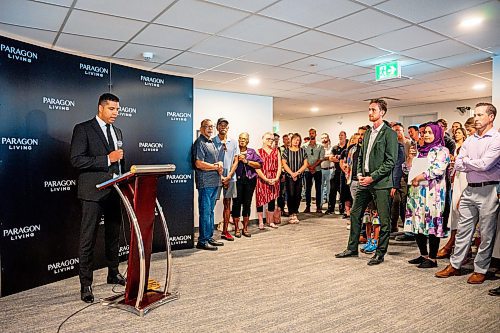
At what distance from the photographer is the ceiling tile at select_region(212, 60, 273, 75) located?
212 inches

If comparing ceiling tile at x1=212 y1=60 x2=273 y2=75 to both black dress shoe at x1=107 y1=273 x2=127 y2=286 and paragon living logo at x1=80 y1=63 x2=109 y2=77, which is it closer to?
paragon living logo at x1=80 y1=63 x2=109 y2=77

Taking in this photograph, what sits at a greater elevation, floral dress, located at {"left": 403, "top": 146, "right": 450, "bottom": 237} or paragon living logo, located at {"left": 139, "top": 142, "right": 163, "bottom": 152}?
paragon living logo, located at {"left": 139, "top": 142, "right": 163, "bottom": 152}

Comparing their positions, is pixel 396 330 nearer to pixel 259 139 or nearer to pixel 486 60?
pixel 486 60

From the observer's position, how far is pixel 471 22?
3734 millimetres

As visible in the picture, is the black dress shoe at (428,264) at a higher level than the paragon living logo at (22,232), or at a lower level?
lower

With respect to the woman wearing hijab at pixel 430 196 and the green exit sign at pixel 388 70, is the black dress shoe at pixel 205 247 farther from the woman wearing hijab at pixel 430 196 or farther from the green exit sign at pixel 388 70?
the green exit sign at pixel 388 70

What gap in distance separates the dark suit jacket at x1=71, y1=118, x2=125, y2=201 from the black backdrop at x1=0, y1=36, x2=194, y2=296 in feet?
2.25

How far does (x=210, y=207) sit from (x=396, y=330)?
2973 mm

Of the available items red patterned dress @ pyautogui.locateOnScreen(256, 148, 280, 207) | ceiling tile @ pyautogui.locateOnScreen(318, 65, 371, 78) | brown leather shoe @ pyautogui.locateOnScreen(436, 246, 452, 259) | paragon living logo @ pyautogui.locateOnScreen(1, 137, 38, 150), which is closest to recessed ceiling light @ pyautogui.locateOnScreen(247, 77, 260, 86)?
ceiling tile @ pyautogui.locateOnScreen(318, 65, 371, 78)

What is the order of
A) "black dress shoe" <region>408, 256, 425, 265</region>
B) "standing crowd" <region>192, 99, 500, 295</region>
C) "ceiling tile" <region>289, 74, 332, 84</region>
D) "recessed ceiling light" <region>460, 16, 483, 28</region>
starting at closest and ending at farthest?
"standing crowd" <region>192, 99, 500, 295</region>
"recessed ceiling light" <region>460, 16, 483, 28</region>
"black dress shoe" <region>408, 256, 425, 265</region>
"ceiling tile" <region>289, 74, 332, 84</region>

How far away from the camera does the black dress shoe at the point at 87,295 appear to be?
3.14m

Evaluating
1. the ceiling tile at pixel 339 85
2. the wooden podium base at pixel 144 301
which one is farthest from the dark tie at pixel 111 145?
the ceiling tile at pixel 339 85

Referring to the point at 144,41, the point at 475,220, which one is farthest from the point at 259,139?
the point at 475,220

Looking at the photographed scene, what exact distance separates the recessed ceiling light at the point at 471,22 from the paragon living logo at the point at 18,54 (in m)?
4.37
